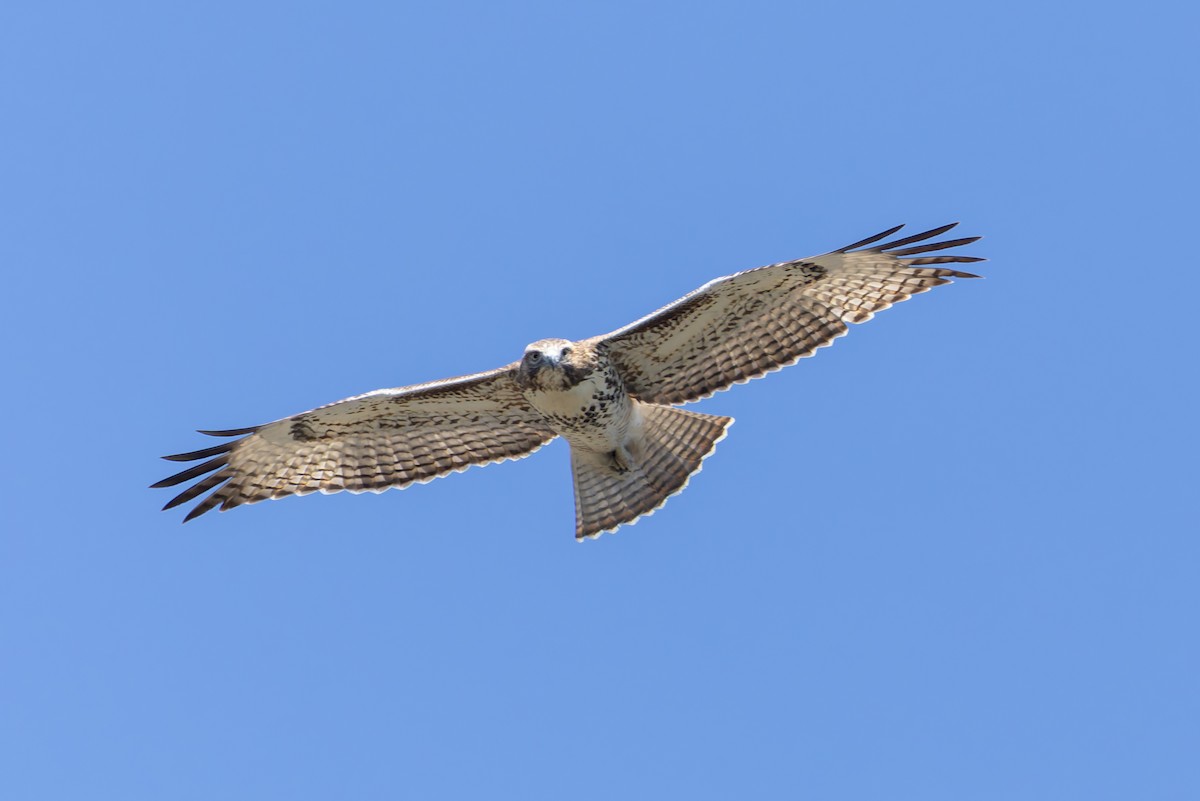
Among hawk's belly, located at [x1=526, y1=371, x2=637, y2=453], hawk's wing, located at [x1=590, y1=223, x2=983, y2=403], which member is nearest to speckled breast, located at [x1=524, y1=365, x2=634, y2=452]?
hawk's belly, located at [x1=526, y1=371, x2=637, y2=453]

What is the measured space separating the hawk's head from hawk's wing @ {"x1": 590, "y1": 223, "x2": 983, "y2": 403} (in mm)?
341

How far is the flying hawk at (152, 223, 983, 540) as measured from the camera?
13.4m

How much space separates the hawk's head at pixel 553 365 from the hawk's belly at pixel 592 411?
0.05 metres

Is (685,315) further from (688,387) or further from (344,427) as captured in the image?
(344,427)

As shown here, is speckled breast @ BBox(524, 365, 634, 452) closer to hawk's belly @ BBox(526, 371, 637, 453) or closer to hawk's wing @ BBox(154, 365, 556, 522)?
hawk's belly @ BBox(526, 371, 637, 453)

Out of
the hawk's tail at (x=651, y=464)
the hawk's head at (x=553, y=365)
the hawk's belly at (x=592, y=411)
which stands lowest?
the hawk's tail at (x=651, y=464)

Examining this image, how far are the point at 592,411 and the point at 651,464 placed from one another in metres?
1.03

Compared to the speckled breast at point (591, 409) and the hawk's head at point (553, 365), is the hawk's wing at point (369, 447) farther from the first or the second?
the hawk's head at point (553, 365)

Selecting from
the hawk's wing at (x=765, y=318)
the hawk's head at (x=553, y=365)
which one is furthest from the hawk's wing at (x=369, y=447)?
the hawk's wing at (x=765, y=318)

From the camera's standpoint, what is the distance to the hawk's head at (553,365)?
13.1 meters

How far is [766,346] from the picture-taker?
544 inches

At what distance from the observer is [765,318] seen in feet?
45.2

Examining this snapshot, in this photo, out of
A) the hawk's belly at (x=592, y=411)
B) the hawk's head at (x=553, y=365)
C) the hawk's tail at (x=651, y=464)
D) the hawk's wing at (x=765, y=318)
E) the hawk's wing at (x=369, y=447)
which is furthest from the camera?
the hawk's tail at (x=651, y=464)

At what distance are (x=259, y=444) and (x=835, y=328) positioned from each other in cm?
440
